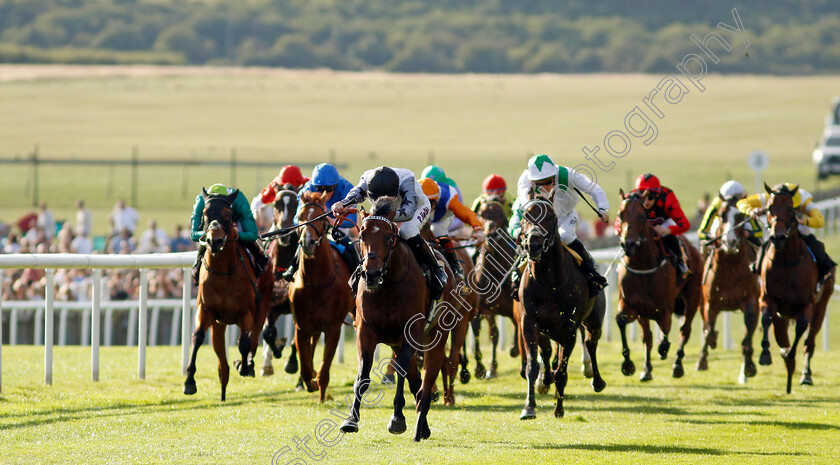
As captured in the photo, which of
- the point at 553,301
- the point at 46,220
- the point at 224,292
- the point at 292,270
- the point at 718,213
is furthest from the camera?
the point at 46,220

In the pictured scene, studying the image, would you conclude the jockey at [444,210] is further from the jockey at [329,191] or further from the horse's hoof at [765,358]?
the horse's hoof at [765,358]

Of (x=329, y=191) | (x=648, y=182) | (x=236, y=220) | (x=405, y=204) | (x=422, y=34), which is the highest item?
(x=422, y=34)

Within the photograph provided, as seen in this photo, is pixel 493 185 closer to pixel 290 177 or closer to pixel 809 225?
pixel 290 177

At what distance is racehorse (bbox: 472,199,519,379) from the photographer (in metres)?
10.6

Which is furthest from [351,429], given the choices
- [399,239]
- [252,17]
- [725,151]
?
[252,17]

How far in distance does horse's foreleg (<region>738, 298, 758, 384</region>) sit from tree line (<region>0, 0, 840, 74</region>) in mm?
59040

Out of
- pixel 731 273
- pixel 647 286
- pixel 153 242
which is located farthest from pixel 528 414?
pixel 153 242

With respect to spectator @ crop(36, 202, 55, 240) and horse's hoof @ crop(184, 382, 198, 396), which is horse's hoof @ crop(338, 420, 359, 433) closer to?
horse's hoof @ crop(184, 382, 198, 396)

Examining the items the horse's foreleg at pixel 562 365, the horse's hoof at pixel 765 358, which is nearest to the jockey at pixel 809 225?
the horse's hoof at pixel 765 358

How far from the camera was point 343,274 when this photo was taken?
912cm

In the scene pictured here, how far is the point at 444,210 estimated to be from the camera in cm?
966

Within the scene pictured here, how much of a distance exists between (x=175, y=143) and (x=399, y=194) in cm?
4820

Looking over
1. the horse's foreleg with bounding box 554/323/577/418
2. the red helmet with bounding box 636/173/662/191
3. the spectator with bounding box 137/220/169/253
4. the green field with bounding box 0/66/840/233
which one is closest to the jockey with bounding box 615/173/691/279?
the red helmet with bounding box 636/173/662/191

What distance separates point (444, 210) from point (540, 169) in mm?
1511
